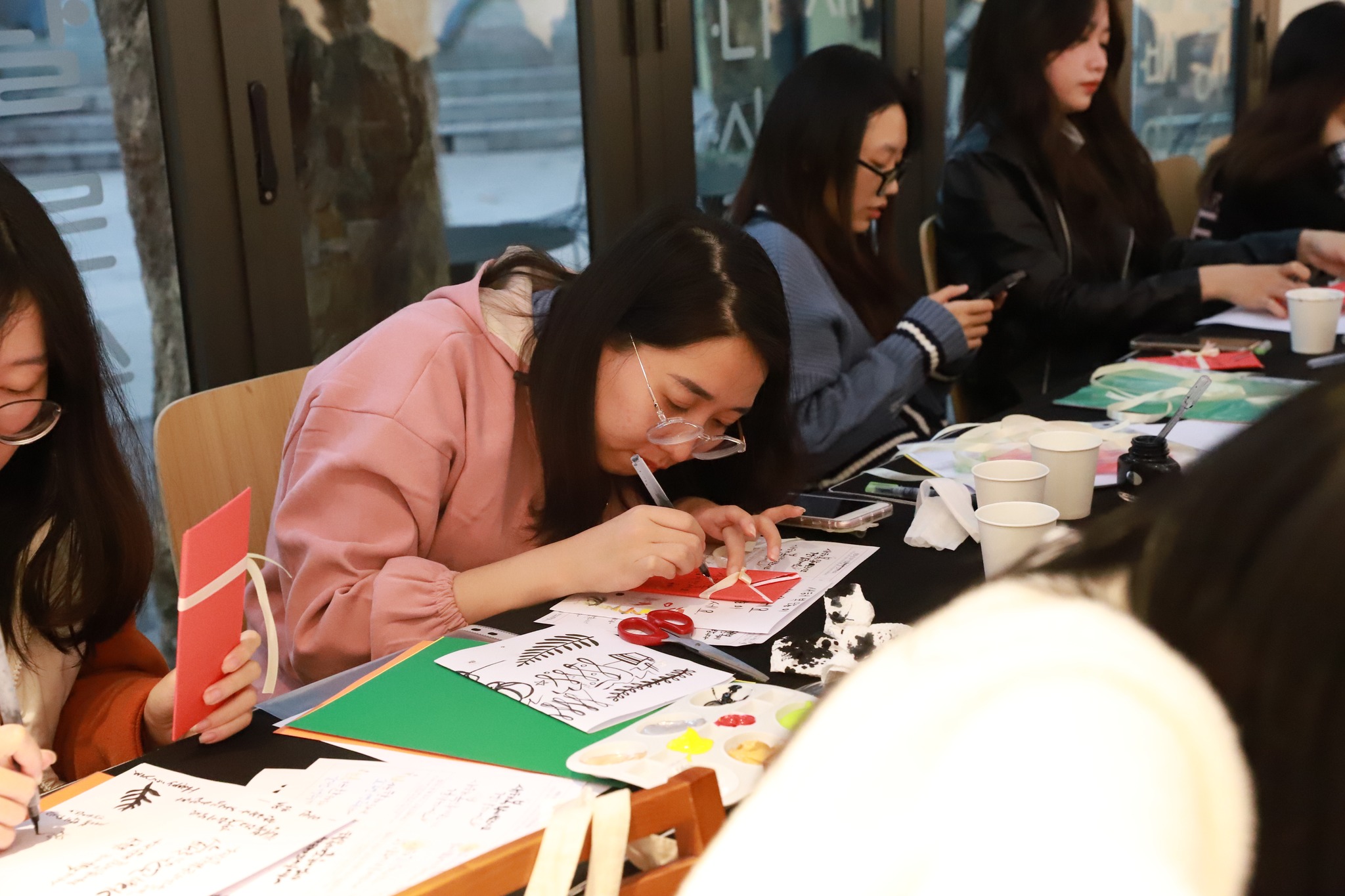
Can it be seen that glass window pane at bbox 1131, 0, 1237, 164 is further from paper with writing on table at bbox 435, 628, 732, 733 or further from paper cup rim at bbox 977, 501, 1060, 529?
paper with writing on table at bbox 435, 628, 732, 733

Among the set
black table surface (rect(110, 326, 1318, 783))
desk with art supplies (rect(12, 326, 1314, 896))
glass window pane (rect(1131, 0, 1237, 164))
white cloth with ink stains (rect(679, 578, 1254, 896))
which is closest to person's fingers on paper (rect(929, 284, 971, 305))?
black table surface (rect(110, 326, 1318, 783))

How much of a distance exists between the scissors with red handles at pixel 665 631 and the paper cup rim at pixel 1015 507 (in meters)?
0.34

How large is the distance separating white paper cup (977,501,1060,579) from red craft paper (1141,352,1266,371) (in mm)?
1107

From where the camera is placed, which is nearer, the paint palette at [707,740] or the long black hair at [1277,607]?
the long black hair at [1277,607]

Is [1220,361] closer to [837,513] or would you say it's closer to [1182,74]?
[837,513]

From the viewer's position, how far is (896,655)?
16.5 inches

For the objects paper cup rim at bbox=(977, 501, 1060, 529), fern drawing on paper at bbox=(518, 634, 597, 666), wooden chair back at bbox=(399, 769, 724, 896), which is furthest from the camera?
paper cup rim at bbox=(977, 501, 1060, 529)

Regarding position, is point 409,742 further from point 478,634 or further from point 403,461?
point 403,461

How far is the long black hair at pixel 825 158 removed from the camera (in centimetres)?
241

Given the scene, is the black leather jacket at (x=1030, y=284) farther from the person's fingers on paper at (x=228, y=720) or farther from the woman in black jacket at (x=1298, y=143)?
the person's fingers on paper at (x=228, y=720)

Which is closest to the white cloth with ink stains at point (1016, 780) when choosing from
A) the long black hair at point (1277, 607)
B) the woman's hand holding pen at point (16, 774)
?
the long black hair at point (1277, 607)

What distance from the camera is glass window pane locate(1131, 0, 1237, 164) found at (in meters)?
5.27

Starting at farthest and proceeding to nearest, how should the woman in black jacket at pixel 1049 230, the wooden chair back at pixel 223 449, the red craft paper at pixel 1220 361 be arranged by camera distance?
the woman in black jacket at pixel 1049 230 < the red craft paper at pixel 1220 361 < the wooden chair back at pixel 223 449

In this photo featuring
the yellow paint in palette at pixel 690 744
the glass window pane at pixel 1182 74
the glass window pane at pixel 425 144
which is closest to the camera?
the yellow paint in palette at pixel 690 744
